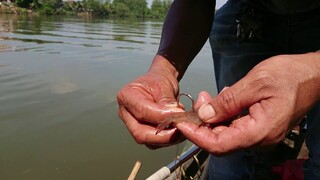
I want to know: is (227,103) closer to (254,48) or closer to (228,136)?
(228,136)

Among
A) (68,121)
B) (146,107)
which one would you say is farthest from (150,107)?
(68,121)

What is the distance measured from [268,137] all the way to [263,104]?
0.12 metres

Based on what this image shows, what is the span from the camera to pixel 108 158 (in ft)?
16.8

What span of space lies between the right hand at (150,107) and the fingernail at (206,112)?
16 cm

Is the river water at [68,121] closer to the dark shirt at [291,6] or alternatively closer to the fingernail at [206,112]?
the dark shirt at [291,6]

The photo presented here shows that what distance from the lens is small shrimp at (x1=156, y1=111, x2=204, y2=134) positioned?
1.44m

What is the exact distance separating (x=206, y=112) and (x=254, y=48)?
0.84 m

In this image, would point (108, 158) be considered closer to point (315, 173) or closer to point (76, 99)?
point (76, 99)

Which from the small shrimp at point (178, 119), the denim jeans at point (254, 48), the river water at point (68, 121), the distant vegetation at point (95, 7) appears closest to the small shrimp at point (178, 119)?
the small shrimp at point (178, 119)

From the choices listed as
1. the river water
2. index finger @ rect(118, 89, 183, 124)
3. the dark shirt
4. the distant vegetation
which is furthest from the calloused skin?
the distant vegetation

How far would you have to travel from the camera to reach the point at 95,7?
8381cm

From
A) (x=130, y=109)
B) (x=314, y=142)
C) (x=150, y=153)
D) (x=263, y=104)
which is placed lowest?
(x=150, y=153)

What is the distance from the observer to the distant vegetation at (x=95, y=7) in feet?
198

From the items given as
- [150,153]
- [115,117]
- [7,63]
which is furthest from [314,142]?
[7,63]
